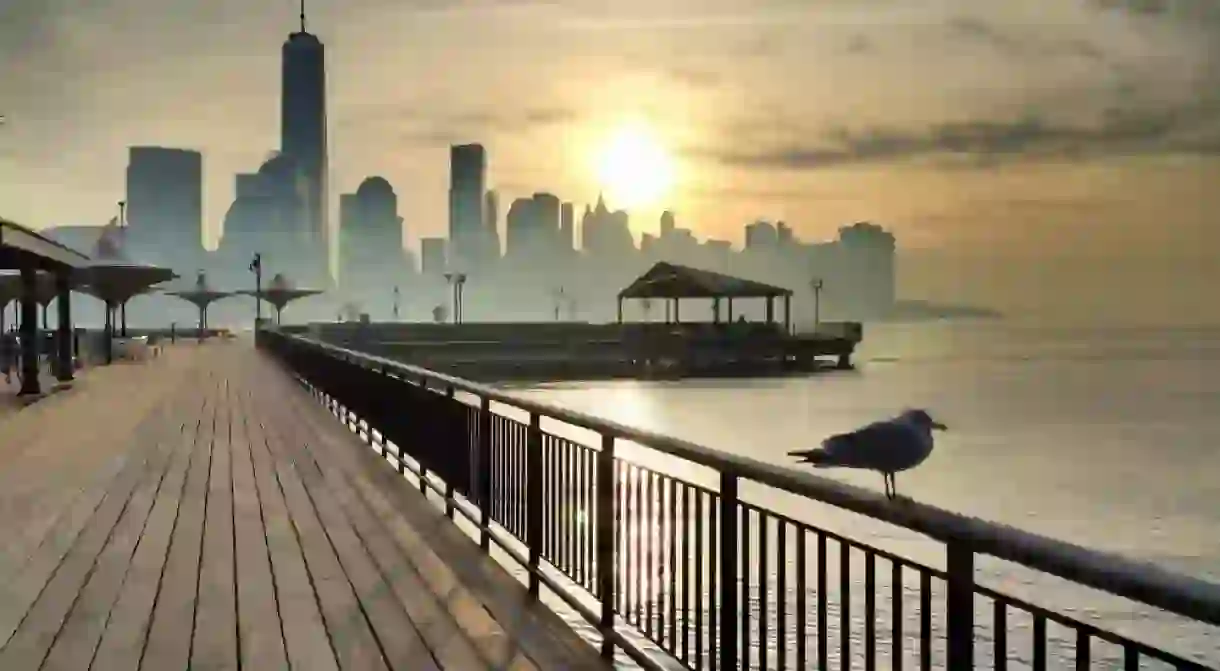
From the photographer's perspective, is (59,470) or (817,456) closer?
(817,456)

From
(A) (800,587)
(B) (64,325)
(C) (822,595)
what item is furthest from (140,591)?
(B) (64,325)

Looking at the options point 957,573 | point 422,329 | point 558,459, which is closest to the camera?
point 957,573

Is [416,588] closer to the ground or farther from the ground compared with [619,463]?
closer to the ground

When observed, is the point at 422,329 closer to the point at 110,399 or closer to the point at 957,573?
the point at 110,399

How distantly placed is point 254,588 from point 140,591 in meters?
0.60

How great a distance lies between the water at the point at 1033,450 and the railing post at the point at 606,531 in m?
9.04

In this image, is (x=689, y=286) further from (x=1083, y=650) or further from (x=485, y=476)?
(x=1083, y=650)

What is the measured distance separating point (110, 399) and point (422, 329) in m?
62.8

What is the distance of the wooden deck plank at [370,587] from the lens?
5.63 meters

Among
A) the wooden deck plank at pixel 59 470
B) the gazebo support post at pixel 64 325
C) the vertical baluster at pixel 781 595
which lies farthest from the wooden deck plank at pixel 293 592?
the gazebo support post at pixel 64 325

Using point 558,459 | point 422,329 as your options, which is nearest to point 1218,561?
point 558,459

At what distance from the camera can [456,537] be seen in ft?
29.0

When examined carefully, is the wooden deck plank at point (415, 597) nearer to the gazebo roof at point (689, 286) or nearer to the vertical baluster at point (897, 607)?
the vertical baluster at point (897, 607)

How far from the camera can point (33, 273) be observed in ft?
73.0
